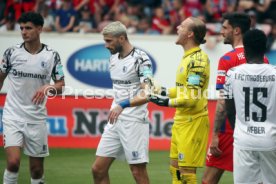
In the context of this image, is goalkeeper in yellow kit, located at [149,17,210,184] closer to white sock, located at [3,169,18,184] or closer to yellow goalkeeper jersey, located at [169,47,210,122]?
yellow goalkeeper jersey, located at [169,47,210,122]

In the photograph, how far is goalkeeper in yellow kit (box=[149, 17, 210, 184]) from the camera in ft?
30.3

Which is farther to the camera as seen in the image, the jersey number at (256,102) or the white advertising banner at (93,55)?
the white advertising banner at (93,55)

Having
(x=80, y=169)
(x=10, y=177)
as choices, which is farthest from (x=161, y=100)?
(x=80, y=169)

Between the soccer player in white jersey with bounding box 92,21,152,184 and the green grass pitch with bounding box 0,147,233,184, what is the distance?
7.63ft

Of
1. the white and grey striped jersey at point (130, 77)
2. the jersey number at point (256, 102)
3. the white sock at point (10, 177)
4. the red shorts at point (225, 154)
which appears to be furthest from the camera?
the white sock at point (10, 177)

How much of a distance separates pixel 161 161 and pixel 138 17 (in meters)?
6.06

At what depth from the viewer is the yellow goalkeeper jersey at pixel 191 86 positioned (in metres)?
9.18

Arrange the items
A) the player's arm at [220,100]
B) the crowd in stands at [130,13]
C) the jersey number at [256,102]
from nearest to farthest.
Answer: the jersey number at [256,102], the player's arm at [220,100], the crowd in stands at [130,13]

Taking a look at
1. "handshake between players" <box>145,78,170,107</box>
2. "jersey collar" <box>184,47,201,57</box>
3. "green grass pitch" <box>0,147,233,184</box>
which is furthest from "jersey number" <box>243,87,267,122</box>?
"green grass pitch" <box>0,147,233,184</box>

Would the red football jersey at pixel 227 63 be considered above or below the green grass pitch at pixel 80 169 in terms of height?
above

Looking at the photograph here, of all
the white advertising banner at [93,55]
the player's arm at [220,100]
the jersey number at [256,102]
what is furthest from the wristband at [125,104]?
the white advertising banner at [93,55]

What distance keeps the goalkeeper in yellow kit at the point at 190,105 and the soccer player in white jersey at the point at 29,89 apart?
170cm

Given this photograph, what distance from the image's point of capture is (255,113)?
827 centimetres

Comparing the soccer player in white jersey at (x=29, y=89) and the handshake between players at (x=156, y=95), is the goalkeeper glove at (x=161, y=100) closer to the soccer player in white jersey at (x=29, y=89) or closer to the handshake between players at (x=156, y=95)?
the handshake between players at (x=156, y=95)
